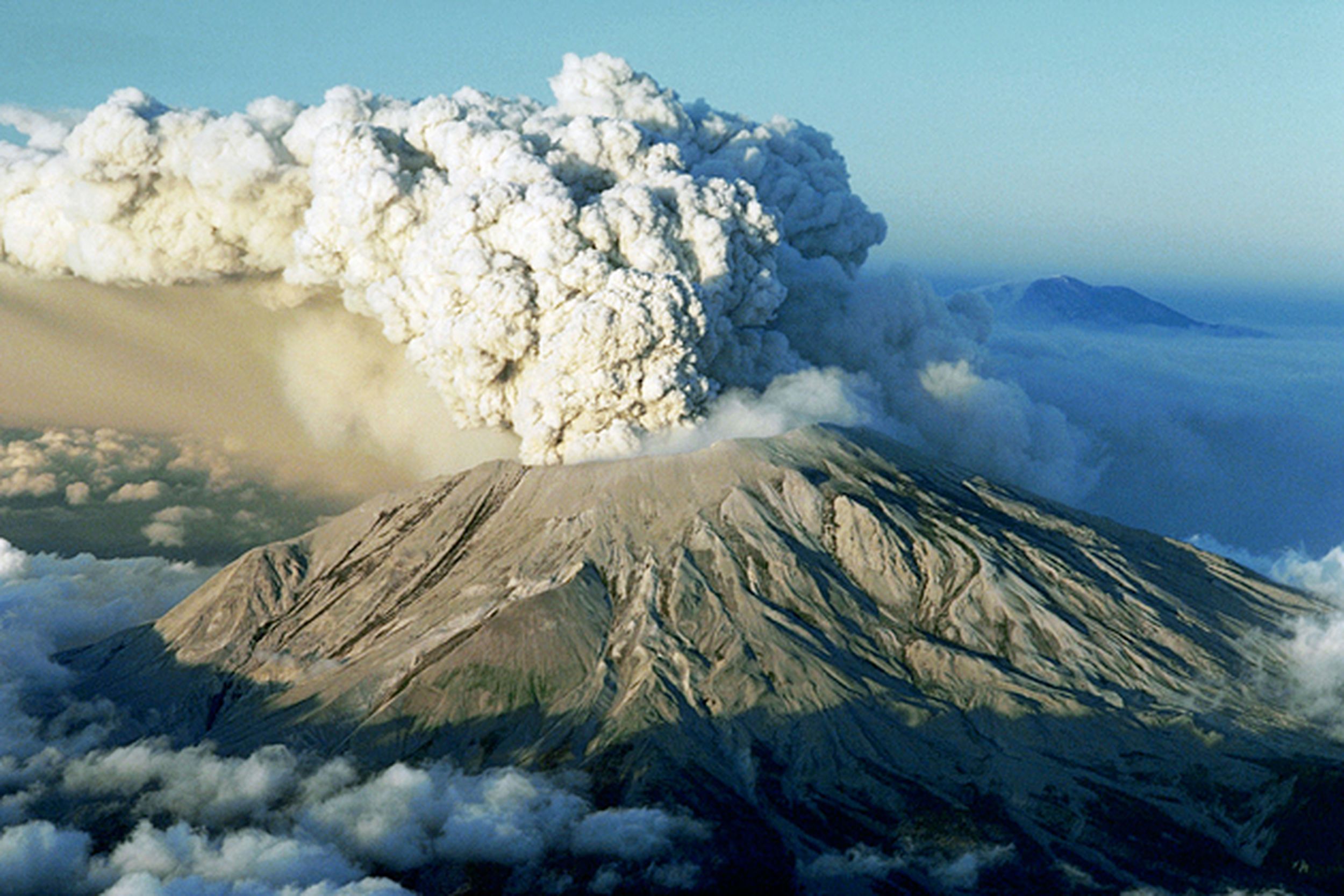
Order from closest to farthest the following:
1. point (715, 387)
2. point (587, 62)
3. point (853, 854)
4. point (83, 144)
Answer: point (853, 854) < point (715, 387) < point (83, 144) < point (587, 62)

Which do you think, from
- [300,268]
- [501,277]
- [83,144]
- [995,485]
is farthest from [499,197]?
[995,485]

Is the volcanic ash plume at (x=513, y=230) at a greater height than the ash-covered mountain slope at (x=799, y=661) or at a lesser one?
greater

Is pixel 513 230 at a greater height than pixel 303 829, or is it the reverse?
pixel 513 230

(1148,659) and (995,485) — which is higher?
(995,485)

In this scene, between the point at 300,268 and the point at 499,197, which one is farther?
the point at 300,268

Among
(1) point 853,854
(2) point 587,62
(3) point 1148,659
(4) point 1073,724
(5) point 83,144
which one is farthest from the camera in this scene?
(2) point 587,62

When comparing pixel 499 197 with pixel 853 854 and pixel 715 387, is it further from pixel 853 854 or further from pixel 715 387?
pixel 853 854
